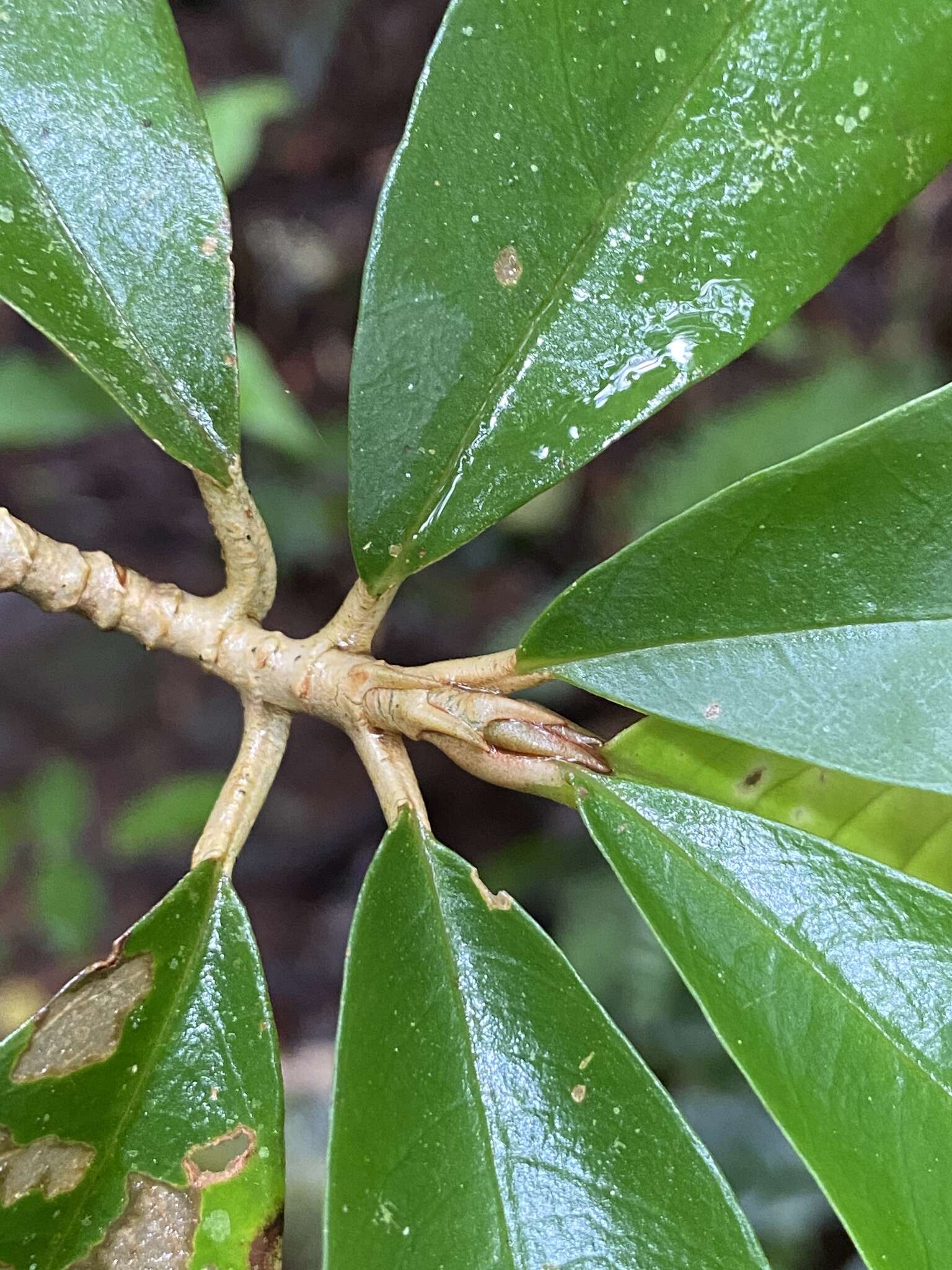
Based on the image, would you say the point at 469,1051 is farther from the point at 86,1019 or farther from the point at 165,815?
the point at 165,815

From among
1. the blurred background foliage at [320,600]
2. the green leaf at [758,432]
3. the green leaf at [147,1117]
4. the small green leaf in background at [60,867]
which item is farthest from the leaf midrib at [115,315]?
the small green leaf in background at [60,867]

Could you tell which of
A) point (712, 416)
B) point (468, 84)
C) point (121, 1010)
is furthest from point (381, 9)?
point (121, 1010)

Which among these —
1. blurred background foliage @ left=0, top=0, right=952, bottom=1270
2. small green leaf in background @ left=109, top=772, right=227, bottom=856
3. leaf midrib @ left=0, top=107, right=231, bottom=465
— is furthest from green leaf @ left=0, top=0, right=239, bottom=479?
small green leaf in background @ left=109, top=772, right=227, bottom=856

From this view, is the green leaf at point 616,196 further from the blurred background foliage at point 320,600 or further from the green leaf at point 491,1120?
the blurred background foliage at point 320,600

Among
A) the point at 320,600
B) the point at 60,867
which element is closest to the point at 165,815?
the point at 60,867

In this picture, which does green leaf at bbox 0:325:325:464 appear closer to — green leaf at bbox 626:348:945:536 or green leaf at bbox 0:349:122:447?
green leaf at bbox 0:349:122:447

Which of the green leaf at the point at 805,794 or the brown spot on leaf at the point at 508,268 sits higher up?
the brown spot on leaf at the point at 508,268
